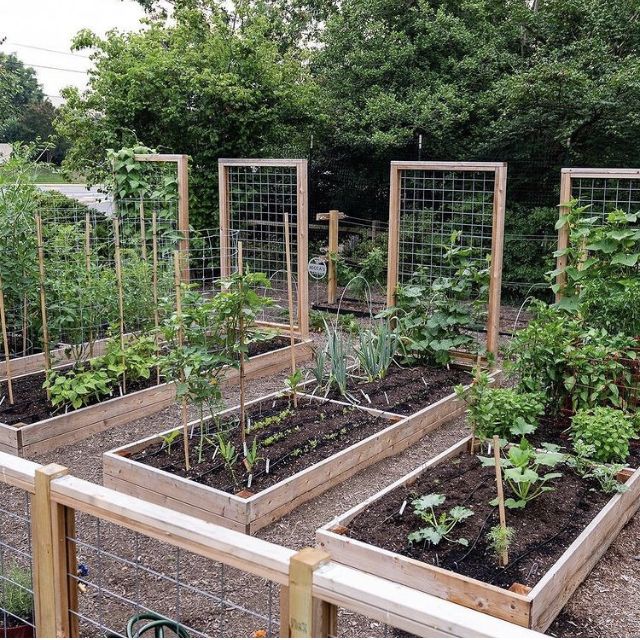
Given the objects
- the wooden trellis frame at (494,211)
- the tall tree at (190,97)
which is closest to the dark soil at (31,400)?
the wooden trellis frame at (494,211)

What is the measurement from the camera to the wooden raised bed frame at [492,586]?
312 cm

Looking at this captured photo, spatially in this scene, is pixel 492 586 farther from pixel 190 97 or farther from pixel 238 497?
pixel 190 97

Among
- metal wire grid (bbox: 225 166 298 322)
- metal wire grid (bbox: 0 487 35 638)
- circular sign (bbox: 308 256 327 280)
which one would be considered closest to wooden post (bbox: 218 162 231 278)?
metal wire grid (bbox: 225 166 298 322)

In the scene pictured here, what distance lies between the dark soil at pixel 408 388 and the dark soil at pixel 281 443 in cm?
31

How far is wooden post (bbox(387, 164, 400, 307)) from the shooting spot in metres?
7.23

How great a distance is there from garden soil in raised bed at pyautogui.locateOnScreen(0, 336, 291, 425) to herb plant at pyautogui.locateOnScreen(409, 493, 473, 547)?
1655 millimetres

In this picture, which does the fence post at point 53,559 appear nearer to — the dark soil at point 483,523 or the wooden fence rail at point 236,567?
the wooden fence rail at point 236,567

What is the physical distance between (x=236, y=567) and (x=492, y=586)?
5.67 feet

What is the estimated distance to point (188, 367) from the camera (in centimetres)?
442

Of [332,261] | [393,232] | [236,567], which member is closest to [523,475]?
[236,567]

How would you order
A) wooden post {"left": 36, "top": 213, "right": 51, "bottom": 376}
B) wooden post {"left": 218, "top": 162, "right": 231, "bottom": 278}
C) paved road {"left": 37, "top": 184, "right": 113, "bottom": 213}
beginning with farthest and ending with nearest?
paved road {"left": 37, "top": 184, "right": 113, "bottom": 213} → wooden post {"left": 218, "top": 162, "right": 231, "bottom": 278} → wooden post {"left": 36, "top": 213, "right": 51, "bottom": 376}

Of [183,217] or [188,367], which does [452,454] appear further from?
[183,217]

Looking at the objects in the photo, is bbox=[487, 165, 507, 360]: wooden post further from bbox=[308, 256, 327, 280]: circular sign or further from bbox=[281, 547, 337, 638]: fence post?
bbox=[281, 547, 337, 638]: fence post

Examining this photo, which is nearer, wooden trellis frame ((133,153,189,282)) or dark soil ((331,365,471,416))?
dark soil ((331,365,471,416))
